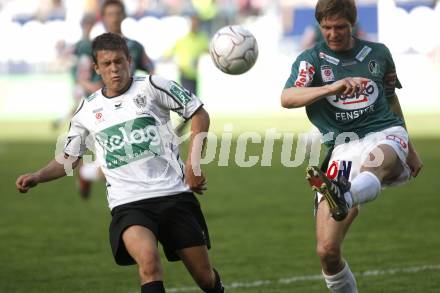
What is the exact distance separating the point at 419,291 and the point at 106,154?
2.73m

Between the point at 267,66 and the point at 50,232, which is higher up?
the point at 50,232

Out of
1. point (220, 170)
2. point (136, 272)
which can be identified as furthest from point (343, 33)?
point (220, 170)

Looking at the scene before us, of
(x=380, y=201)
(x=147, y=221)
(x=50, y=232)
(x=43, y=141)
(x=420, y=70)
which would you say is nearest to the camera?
(x=147, y=221)

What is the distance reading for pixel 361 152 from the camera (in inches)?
269

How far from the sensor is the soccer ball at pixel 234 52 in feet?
26.5

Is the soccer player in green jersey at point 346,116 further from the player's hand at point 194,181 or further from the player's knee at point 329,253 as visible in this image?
the player's hand at point 194,181

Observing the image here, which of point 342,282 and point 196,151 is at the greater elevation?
point 196,151

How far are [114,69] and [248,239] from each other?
451cm

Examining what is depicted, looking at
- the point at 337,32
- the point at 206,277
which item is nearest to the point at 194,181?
the point at 206,277

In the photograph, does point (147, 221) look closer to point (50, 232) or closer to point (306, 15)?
point (50, 232)

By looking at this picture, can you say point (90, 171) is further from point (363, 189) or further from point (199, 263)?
point (363, 189)

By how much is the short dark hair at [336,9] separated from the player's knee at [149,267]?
187 cm

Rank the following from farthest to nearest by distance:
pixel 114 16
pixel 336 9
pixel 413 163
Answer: pixel 114 16, pixel 413 163, pixel 336 9

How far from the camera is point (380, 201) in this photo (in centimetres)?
1349
